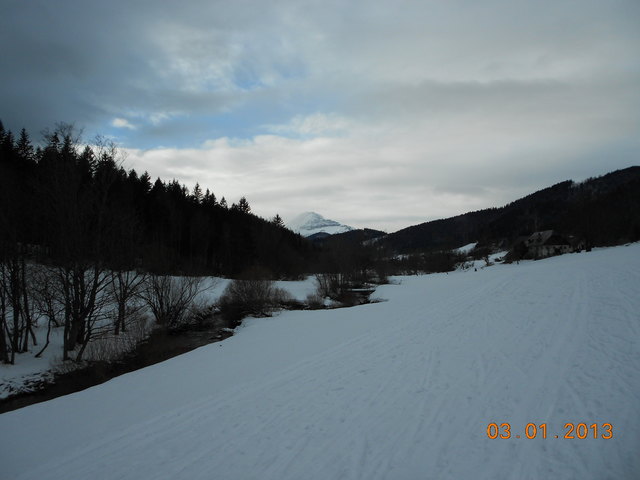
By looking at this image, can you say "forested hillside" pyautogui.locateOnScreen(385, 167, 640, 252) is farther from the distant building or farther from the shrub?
the shrub

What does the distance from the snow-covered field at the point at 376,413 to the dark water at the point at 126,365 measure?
10.0 feet

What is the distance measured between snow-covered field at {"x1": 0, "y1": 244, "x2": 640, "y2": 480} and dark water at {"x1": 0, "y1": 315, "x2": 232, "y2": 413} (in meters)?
3.05

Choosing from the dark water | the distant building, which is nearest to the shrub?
the dark water

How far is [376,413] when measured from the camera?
5598 millimetres

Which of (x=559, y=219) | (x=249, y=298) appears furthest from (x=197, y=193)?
(x=559, y=219)

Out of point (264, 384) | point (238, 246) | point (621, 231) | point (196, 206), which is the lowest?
point (264, 384)

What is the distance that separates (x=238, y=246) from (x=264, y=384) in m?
50.3

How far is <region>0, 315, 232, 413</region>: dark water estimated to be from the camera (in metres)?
11.7

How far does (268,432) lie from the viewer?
5359 millimetres

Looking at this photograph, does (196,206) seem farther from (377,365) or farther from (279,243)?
(377,365)

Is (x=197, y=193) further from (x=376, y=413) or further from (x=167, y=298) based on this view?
(x=376, y=413)

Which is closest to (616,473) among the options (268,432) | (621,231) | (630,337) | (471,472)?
(471,472)

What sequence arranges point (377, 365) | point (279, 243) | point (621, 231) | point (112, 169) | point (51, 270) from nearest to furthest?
point (377, 365)
point (51, 270)
point (112, 169)
point (621, 231)
point (279, 243)

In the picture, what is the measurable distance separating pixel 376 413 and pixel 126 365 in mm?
13493
